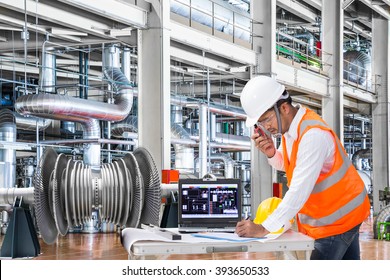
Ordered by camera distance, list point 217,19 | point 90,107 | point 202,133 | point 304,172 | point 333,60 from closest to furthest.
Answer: point 304,172, point 90,107, point 217,19, point 202,133, point 333,60

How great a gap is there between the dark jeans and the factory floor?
6.67 metres

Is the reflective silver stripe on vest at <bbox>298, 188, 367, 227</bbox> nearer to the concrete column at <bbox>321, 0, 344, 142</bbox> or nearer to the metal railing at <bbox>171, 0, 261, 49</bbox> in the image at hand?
the metal railing at <bbox>171, 0, 261, 49</bbox>

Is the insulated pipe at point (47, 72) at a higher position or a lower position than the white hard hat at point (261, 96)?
higher

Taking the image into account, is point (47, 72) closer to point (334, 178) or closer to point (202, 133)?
point (202, 133)

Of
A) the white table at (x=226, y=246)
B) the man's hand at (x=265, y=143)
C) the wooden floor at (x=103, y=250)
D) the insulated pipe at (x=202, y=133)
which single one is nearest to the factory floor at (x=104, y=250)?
the wooden floor at (x=103, y=250)

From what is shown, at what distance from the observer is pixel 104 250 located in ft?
43.0

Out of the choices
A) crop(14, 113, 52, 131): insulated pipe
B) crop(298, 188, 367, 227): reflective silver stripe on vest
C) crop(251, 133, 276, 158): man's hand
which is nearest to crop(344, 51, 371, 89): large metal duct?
crop(14, 113, 52, 131): insulated pipe

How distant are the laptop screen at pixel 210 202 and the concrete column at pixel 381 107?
20.4m

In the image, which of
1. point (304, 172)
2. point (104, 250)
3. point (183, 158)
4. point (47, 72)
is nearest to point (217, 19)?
point (47, 72)

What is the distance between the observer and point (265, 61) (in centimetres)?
1759

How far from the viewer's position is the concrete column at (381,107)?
2505cm

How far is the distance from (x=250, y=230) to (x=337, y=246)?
18.9 inches

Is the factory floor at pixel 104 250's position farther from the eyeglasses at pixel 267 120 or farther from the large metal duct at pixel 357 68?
the large metal duct at pixel 357 68

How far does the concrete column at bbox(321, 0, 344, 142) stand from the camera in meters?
21.4
